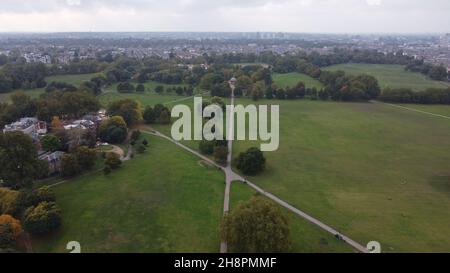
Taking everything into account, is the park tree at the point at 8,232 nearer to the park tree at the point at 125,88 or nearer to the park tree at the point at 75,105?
the park tree at the point at 75,105

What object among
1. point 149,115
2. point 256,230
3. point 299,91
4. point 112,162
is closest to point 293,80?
point 299,91

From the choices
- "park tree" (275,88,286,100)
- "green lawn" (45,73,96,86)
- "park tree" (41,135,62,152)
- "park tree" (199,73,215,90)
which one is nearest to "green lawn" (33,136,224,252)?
"park tree" (41,135,62,152)

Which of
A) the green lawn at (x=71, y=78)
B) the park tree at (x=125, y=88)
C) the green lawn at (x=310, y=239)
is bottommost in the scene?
the green lawn at (x=310, y=239)

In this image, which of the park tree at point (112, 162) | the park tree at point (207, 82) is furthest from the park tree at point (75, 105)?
the park tree at point (207, 82)

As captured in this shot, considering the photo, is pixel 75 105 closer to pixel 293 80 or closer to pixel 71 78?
pixel 71 78

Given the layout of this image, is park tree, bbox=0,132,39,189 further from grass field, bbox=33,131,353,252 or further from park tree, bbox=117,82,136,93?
park tree, bbox=117,82,136,93

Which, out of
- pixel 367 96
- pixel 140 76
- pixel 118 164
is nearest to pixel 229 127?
pixel 118 164

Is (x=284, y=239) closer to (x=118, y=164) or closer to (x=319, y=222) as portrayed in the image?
(x=319, y=222)
